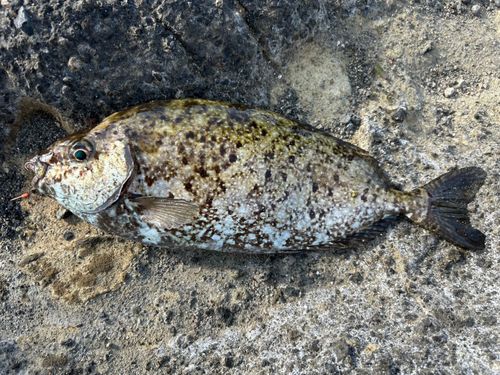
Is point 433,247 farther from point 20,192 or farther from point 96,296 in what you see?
point 20,192

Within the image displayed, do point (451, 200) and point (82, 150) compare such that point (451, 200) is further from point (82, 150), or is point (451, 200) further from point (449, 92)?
point (82, 150)

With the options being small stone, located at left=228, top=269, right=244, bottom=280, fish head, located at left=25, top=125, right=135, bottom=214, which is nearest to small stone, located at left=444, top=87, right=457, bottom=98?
small stone, located at left=228, top=269, right=244, bottom=280

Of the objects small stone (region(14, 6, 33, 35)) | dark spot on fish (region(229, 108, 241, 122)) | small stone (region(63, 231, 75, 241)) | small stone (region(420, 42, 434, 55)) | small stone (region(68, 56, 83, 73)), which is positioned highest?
small stone (region(420, 42, 434, 55))

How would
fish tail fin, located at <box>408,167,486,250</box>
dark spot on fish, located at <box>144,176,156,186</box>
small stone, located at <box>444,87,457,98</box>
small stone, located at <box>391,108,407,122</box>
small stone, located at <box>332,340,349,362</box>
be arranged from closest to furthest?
small stone, located at <box>332,340,349,362</box>
dark spot on fish, located at <box>144,176,156,186</box>
fish tail fin, located at <box>408,167,486,250</box>
small stone, located at <box>391,108,407,122</box>
small stone, located at <box>444,87,457,98</box>

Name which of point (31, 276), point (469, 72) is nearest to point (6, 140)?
point (31, 276)

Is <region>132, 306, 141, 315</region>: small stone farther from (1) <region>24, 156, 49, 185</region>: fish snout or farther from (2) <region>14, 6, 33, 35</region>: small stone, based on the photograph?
(2) <region>14, 6, 33, 35</region>: small stone

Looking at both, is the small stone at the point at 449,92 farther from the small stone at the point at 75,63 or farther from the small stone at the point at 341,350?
the small stone at the point at 75,63
